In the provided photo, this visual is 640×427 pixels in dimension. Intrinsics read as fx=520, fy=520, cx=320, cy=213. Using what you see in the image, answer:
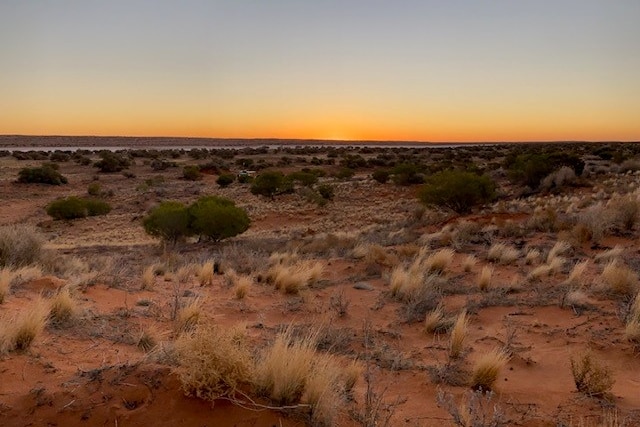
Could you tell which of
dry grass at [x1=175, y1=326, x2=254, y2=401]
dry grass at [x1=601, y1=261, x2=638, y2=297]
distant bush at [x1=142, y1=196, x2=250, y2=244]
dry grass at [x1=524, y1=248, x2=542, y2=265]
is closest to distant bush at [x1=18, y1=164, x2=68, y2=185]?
distant bush at [x1=142, y1=196, x2=250, y2=244]

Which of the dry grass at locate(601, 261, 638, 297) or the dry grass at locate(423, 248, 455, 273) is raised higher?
the dry grass at locate(601, 261, 638, 297)

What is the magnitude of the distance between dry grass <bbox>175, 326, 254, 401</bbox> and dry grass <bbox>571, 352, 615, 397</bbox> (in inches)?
126

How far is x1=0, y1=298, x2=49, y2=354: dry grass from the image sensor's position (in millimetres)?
5051

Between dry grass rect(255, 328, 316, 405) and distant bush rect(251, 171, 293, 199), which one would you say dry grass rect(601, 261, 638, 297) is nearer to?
dry grass rect(255, 328, 316, 405)

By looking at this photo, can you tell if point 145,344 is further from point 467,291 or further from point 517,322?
point 467,291

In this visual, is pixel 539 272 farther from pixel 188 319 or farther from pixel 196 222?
pixel 196 222

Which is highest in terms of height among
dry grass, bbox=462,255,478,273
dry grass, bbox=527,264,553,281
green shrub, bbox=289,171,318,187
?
dry grass, bbox=527,264,553,281

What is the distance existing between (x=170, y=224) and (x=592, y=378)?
2061cm

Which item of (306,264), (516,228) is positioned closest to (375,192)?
(516,228)

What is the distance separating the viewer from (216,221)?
23.3m

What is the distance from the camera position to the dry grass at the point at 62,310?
6557 mm

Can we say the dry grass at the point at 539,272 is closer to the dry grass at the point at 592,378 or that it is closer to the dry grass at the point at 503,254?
the dry grass at the point at 503,254

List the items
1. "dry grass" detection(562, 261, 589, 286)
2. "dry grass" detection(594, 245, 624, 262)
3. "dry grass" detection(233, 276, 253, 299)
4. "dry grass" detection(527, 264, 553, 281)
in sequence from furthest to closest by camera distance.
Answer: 1. "dry grass" detection(594, 245, 624, 262)
2. "dry grass" detection(527, 264, 553, 281)
3. "dry grass" detection(233, 276, 253, 299)
4. "dry grass" detection(562, 261, 589, 286)

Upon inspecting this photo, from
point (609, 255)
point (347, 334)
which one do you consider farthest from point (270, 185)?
point (347, 334)
